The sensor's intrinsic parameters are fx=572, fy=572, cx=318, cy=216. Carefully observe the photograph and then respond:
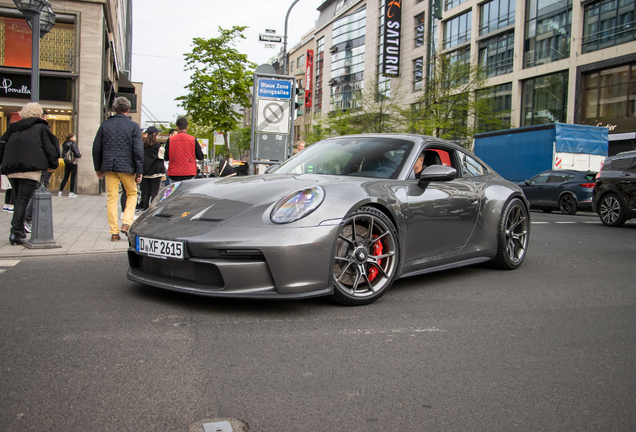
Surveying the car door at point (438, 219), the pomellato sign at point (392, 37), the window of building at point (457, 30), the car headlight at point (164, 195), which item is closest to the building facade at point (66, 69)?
the car headlight at point (164, 195)

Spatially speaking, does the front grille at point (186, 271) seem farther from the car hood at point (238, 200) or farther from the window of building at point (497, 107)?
the window of building at point (497, 107)

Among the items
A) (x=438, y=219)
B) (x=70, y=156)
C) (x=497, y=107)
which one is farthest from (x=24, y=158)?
(x=497, y=107)

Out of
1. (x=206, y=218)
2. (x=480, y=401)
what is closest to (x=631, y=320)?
(x=480, y=401)

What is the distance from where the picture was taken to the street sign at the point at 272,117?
12758 mm

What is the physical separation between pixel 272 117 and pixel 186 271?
9.51m

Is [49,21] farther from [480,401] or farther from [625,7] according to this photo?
[625,7]

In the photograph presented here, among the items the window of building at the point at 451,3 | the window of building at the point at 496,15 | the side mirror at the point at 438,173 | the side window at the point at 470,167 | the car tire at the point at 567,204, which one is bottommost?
the car tire at the point at 567,204

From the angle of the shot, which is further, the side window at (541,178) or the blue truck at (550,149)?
the blue truck at (550,149)

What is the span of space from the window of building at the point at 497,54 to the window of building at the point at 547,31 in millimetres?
1267

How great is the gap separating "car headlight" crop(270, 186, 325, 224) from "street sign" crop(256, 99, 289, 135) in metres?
9.10

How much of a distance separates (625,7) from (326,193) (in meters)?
26.5

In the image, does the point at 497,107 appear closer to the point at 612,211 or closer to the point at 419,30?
the point at 419,30

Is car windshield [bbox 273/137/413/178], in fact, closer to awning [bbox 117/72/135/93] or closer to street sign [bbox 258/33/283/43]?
street sign [bbox 258/33/283/43]

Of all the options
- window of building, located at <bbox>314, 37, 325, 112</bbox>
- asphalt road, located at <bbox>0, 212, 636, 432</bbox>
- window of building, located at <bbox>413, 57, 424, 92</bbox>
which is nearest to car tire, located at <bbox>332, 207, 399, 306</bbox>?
asphalt road, located at <bbox>0, 212, 636, 432</bbox>
